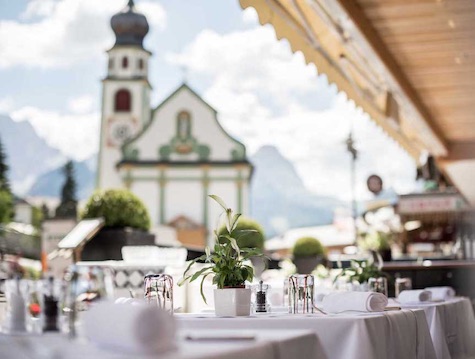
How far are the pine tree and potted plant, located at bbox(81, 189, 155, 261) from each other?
140 ft

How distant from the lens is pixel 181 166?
3438 centimetres

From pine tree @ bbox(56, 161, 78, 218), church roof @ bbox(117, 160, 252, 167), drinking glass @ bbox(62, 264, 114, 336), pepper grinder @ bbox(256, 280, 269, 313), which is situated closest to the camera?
drinking glass @ bbox(62, 264, 114, 336)

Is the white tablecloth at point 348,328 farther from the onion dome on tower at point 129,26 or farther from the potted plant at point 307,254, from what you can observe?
the onion dome on tower at point 129,26

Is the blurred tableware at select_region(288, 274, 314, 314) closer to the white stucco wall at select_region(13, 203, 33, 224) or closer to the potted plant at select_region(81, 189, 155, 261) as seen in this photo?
the potted plant at select_region(81, 189, 155, 261)

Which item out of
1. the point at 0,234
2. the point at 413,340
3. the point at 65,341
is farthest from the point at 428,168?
the point at 0,234

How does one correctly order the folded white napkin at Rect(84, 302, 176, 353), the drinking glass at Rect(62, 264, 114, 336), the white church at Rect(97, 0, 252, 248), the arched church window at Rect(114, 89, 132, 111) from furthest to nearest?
1. the arched church window at Rect(114, 89, 132, 111)
2. the white church at Rect(97, 0, 252, 248)
3. the drinking glass at Rect(62, 264, 114, 336)
4. the folded white napkin at Rect(84, 302, 176, 353)

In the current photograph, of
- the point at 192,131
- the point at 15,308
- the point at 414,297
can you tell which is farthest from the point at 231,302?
the point at 192,131

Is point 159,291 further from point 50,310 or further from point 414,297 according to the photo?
point 414,297

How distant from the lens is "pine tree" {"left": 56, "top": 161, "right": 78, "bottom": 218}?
A: 166 feet

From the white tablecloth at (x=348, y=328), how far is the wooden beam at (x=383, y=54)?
7.97ft

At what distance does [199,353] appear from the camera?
119cm

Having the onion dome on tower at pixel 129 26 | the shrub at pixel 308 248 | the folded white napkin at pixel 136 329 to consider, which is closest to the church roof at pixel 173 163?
the onion dome on tower at pixel 129 26

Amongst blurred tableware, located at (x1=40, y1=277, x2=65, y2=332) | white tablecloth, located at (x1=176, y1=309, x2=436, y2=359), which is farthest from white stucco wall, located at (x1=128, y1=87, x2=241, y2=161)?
blurred tableware, located at (x1=40, y1=277, x2=65, y2=332)

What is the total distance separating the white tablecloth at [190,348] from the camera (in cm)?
118
